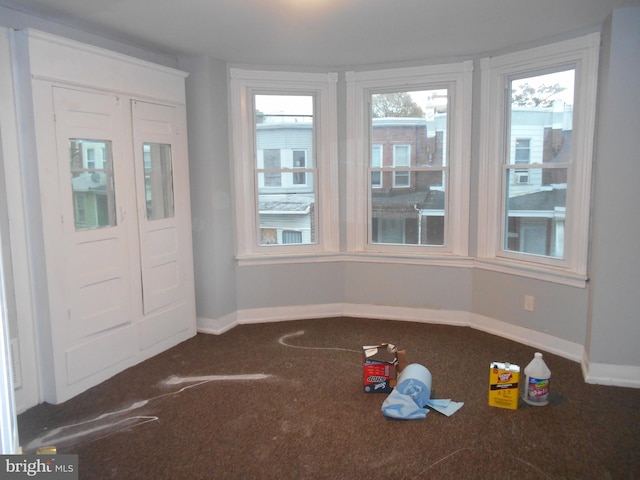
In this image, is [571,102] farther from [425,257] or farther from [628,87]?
[425,257]

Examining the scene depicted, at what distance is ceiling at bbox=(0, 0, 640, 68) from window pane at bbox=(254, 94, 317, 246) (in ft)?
1.62

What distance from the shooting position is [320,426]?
2830mm

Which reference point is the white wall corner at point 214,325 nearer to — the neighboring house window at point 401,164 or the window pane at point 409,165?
the window pane at point 409,165

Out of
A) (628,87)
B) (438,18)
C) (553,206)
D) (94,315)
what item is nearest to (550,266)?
(553,206)

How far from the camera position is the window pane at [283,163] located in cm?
465

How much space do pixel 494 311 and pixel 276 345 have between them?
75.3 inches

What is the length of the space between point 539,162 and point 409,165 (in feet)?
3.74

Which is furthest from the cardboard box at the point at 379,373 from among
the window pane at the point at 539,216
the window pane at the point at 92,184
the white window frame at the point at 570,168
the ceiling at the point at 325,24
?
the ceiling at the point at 325,24

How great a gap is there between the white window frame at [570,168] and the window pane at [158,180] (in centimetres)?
267

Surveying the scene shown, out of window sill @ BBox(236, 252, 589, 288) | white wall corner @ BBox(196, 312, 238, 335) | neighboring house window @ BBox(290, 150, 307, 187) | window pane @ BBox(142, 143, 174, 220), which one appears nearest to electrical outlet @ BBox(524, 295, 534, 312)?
window sill @ BBox(236, 252, 589, 288)

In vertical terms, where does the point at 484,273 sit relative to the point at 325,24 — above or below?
below

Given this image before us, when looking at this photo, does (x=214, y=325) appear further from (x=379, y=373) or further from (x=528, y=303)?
(x=528, y=303)

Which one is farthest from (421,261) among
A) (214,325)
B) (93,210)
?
(93,210)

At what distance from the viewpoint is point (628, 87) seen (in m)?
3.14
